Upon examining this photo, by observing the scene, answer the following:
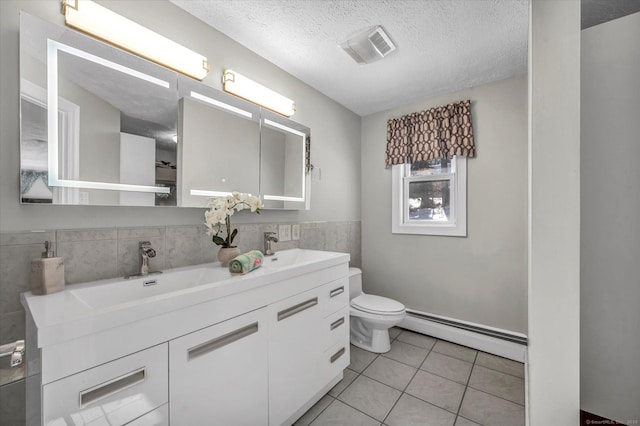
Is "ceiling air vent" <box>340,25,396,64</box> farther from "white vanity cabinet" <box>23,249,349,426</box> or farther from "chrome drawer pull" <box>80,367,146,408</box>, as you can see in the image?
"chrome drawer pull" <box>80,367,146,408</box>

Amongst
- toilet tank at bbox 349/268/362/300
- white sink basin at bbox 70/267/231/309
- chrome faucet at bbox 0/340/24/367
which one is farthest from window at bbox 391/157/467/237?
chrome faucet at bbox 0/340/24/367

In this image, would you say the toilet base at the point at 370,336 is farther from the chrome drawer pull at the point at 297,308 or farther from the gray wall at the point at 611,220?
the gray wall at the point at 611,220

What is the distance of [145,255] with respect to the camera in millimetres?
1270

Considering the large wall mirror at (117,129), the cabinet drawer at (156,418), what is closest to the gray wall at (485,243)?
the large wall mirror at (117,129)

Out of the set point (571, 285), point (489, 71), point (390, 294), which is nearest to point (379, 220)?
point (390, 294)

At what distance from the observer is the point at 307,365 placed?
59.9 inches

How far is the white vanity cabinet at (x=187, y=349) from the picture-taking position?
73 cm

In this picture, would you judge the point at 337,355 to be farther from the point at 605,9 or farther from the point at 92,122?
the point at 605,9

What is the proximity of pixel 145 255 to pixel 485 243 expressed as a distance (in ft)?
8.63

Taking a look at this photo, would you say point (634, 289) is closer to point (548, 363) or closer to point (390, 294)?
point (548, 363)

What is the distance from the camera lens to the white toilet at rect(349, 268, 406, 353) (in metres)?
2.17

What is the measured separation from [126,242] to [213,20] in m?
1.40

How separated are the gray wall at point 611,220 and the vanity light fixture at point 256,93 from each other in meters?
1.72

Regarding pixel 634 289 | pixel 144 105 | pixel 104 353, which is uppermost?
pixel 144 105
